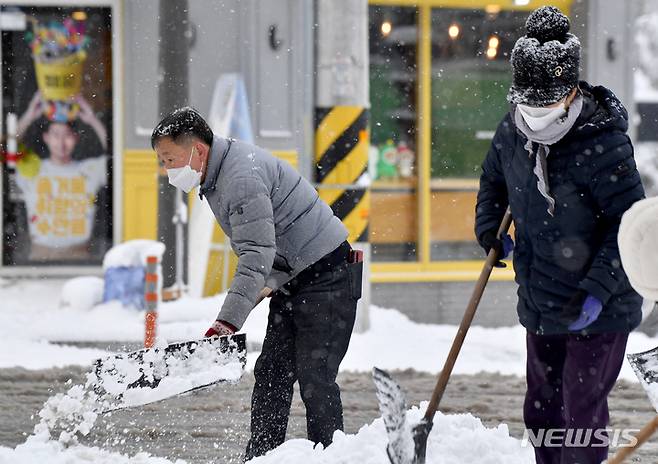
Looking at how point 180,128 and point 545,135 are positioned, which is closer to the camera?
point 545,135

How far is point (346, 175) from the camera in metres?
9.41

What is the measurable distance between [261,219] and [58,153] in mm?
7885

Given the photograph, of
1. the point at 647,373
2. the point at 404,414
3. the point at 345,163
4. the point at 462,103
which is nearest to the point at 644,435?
the point at 647,373

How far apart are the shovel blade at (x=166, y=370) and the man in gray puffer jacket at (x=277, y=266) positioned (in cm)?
10

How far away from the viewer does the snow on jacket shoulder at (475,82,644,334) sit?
375 centimetres

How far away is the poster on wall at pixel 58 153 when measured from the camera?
37.7 feet

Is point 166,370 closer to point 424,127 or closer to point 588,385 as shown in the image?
point 588,385

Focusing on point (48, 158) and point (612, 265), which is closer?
point (612, 265)

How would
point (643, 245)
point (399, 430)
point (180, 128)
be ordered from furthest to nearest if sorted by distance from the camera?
point (180, 128) < point (399, 430) < point (643, 245)

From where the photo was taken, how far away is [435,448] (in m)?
4.57

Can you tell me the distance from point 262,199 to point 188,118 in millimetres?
421

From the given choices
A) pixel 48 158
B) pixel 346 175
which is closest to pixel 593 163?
pixel 346 175

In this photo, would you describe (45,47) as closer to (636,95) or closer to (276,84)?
(276,84)

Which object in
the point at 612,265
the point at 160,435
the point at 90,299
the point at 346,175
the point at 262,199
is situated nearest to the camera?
the point at 612,265
